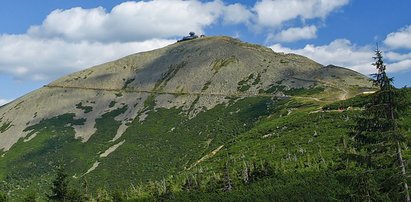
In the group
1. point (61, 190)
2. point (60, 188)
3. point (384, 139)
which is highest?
point (384, 139)

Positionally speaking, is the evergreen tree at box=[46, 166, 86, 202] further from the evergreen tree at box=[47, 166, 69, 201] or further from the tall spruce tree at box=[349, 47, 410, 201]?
the tall spruce tree at box=[349, 47, 410, 201]

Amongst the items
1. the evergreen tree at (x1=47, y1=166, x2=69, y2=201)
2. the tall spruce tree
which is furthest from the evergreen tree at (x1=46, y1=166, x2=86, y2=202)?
the tall spruce tree

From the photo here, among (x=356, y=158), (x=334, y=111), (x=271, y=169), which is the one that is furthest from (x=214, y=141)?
(x=356, y=158)

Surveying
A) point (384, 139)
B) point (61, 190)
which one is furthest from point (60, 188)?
point (384, 139)

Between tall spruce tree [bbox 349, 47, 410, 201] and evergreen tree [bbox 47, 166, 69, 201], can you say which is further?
evergreen tree [bbox 47, 166, 69, 201]

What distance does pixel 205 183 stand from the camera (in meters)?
133

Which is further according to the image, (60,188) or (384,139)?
(60,188)

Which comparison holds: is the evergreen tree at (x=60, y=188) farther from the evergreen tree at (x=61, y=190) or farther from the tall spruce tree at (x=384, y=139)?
the tall spruce tree at (x=384, y=139)

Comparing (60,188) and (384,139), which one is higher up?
(384,139)

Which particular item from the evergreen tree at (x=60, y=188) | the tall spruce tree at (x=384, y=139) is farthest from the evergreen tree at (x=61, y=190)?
the tall spruce tree at (x=384, y=139)

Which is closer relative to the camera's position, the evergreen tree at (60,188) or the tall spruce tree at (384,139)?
the tall spruce tree at (384,139)

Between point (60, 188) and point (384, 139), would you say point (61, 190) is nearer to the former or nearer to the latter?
point (60, 188)

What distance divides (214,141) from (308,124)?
51339mm

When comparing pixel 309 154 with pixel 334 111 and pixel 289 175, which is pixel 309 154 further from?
pixel 334 111
